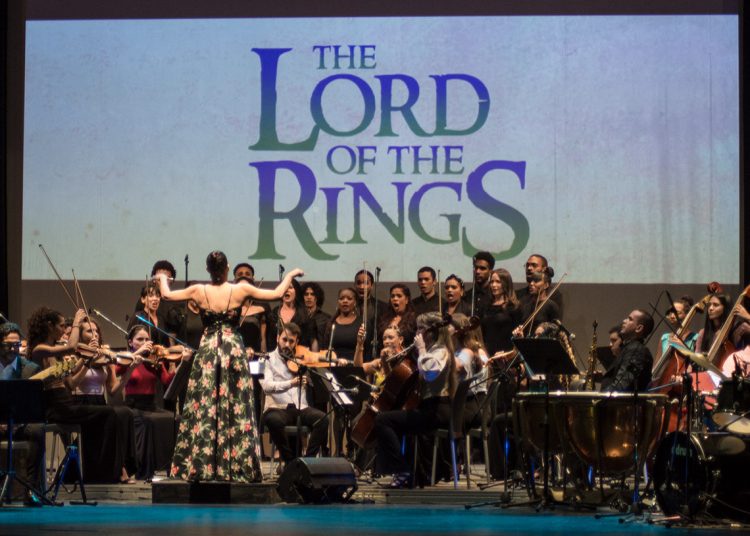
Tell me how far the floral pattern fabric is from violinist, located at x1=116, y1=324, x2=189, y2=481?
0.81 m

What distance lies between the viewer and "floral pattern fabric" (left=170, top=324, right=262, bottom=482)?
7.57 meters

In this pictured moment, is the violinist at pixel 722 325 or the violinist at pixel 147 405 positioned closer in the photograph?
the violinist at pixel 722 325

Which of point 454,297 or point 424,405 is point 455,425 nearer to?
point 424,405

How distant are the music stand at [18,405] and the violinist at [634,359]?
2882 mm

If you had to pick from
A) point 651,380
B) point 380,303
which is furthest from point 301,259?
point 651,380

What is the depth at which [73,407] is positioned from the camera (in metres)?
8.17

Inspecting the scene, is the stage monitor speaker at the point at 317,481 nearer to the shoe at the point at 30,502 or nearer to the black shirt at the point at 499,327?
the shoe at the point at 30,502

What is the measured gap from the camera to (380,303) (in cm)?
919

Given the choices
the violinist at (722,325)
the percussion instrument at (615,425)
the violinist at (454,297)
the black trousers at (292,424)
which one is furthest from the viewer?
the violinist at (454,297)

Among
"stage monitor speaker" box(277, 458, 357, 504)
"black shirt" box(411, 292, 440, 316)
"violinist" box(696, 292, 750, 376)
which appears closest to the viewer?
"stage monitor speaker" box(277, 458, 357, 504)

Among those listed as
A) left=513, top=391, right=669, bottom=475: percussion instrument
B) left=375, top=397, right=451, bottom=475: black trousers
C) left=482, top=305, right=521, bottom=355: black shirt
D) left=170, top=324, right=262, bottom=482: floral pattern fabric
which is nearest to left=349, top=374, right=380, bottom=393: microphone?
left=375, top=397, right=451, bottom=475: black trousers

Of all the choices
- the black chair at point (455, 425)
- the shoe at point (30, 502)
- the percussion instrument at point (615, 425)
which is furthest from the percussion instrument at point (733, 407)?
the shoe at point (30, 502)

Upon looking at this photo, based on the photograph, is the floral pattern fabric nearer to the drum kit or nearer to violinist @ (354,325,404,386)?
violinist @ (354,325,404,386)

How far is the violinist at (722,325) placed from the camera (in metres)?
7.75
